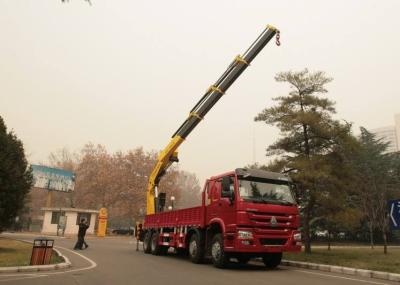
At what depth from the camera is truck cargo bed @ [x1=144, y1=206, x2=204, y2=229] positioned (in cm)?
1483

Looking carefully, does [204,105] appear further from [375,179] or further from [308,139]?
[375,179]

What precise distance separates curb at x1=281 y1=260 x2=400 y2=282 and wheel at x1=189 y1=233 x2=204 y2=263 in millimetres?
3555

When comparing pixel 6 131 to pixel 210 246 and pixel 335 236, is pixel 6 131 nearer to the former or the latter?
pixel 210 246

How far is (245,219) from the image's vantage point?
40.2ft

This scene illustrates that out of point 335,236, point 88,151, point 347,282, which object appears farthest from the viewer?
point 88,151

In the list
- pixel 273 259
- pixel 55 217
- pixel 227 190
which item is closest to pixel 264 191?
pixel 227 190

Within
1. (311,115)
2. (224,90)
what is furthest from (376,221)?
(224,90)

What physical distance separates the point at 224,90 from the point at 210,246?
906 centimetres

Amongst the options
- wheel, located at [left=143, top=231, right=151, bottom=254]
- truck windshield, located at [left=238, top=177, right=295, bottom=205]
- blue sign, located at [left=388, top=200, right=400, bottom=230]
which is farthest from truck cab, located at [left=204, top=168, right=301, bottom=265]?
wheel, located at [left=143, top=231, right=151, bottom=254]

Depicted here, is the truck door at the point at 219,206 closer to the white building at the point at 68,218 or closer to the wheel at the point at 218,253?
the wheel at the point at 218,253

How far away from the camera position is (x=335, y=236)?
140 ft

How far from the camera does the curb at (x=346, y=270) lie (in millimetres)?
11370

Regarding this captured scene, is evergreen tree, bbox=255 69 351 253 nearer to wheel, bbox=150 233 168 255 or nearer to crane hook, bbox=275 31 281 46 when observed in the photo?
crane hook, bbox=275 31 281 46

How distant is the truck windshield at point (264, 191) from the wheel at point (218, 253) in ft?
5.54
